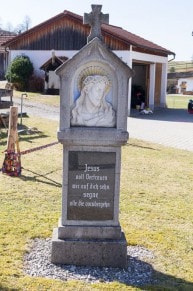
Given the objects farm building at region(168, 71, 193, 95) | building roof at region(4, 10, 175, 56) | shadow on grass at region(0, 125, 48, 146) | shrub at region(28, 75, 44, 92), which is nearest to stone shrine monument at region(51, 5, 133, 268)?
shadow on grass at region(0, 125, 48, 146)

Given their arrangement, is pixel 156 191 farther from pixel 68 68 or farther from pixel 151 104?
pixel 151 104

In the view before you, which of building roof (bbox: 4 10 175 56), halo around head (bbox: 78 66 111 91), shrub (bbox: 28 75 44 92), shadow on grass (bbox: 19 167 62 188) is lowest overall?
shadow on grass (bbox: 19 167 62 188)

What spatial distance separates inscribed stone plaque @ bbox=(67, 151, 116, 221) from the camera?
5344mm

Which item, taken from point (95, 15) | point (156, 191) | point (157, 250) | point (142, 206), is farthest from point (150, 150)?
point (95, 15)

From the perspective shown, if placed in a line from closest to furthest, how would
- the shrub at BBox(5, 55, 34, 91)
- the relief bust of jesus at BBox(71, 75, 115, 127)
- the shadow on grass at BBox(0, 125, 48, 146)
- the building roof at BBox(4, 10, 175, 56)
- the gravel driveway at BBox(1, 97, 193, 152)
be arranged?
the relief bust of jesus at BBox(71, 75, 115, 127)
the shadow on grass at BBox(0, 125, 48, 146)
the gravel driveway at BBox(1, 97, 193, 152)
the building roof at BBox(4, 10, 175, 56)
the shrub at BBox(5, 55, 34, 91)

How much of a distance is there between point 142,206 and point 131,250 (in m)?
2.02

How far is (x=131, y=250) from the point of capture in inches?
230

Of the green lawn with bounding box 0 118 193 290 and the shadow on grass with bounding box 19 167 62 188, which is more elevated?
the shadow on grass with bounding box 19 167 62 188

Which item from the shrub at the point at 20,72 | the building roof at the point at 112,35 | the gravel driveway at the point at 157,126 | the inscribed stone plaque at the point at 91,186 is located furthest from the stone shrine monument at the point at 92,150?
the shrub at the point at 20,72

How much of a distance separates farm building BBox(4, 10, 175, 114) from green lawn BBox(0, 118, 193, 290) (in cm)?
1289

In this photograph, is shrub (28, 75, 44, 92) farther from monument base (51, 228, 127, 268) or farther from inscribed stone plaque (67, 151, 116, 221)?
monument base (51, 228, 127, 268)

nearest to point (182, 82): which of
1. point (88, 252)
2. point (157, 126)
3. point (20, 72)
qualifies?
point (20, 72)

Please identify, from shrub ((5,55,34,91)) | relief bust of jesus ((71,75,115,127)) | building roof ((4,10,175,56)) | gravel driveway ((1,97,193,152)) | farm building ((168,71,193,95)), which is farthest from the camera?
farm building ((168,71,193,95))

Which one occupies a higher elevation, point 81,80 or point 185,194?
point 81,80
